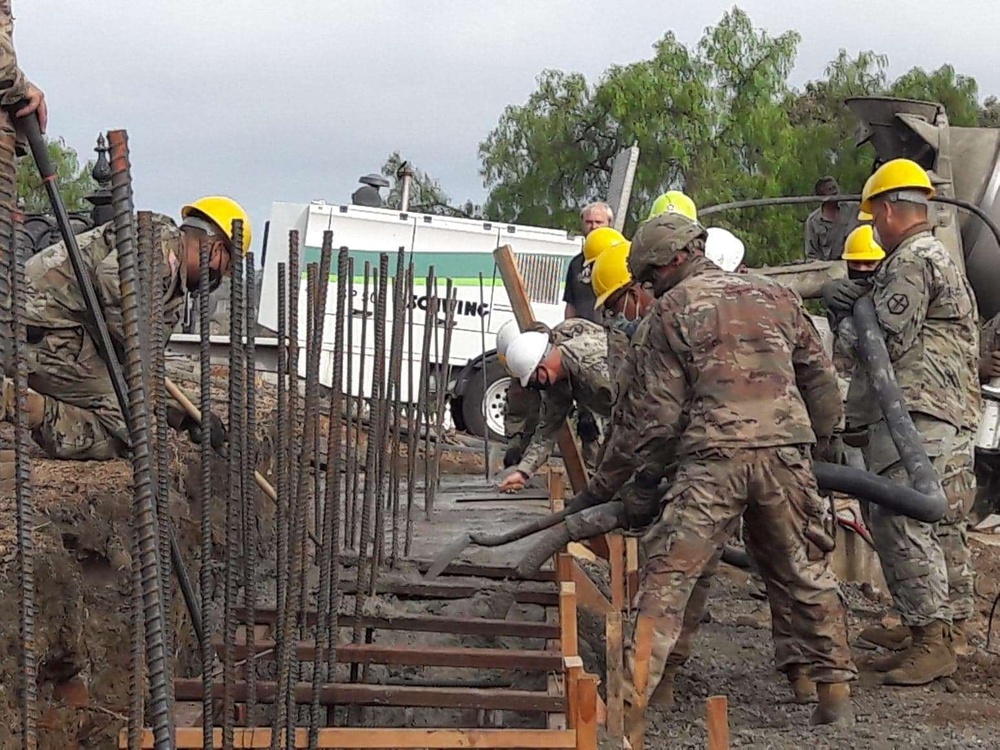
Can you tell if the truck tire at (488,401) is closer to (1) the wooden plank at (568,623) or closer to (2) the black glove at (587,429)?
(2) the black glove at (587,429)

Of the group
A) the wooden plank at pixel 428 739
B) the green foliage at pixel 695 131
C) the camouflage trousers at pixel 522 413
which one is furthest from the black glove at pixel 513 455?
the green foliage at pixel 695 131

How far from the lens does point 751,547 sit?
4281 millimetres

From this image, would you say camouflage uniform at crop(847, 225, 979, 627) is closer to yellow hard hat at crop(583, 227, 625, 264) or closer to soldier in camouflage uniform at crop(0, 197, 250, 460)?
yellow hard hat at crop(583, 227, 625, 264)

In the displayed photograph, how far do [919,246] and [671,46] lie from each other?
71.8 ft

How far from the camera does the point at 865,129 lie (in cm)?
796

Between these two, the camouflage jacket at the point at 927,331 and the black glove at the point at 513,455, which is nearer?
the camouflage jacket at the point at 927,331

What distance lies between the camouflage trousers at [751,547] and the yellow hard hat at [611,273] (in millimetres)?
1984

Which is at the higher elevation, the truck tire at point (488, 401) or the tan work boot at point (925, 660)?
the truck tire at point (488, 401)

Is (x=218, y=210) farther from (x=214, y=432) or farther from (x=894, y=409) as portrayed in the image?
(x=894, y=409)

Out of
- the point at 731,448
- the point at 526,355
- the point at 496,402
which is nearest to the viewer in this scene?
the point at 731,448

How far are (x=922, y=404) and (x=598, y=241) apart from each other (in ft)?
8.19

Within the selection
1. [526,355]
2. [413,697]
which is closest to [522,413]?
[526,355]

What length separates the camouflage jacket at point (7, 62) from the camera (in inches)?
81.6

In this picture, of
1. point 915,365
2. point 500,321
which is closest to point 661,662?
point 915,365
